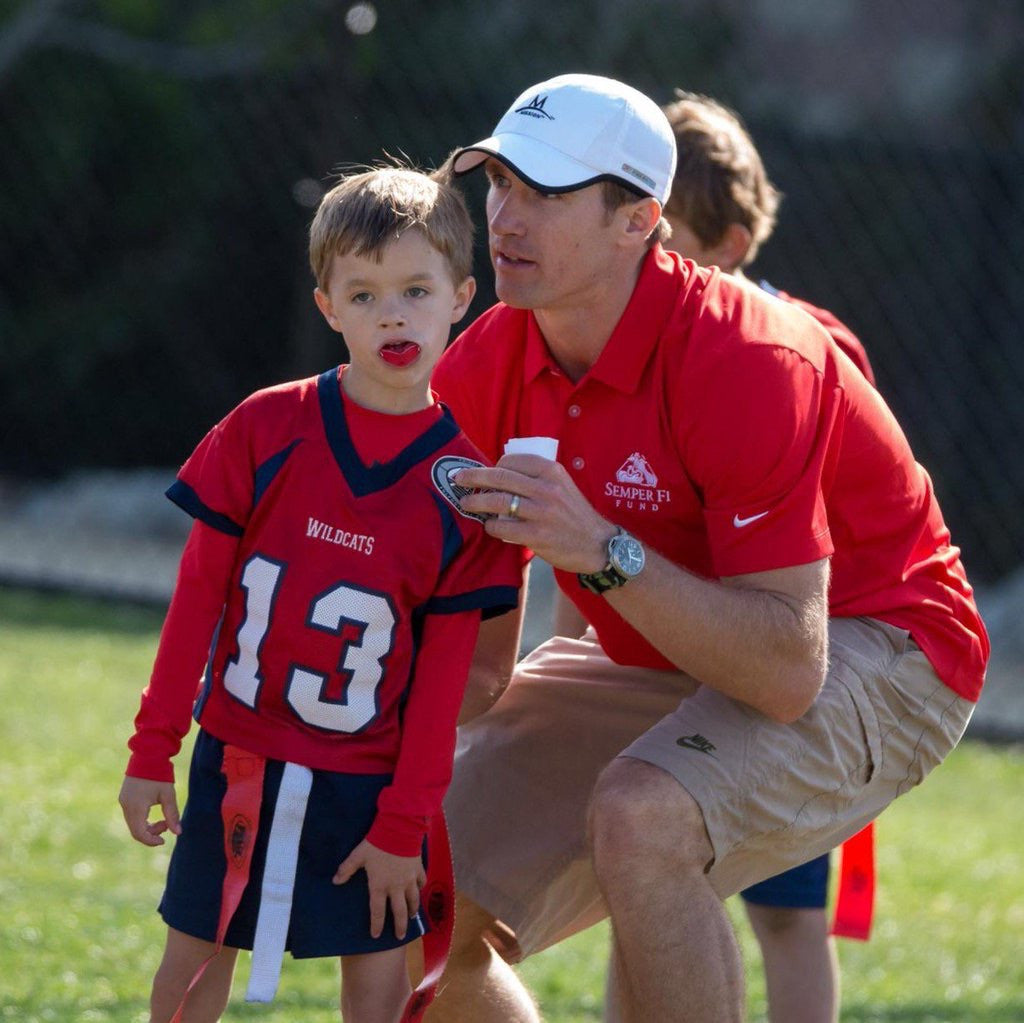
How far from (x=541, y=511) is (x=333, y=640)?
0.37 m

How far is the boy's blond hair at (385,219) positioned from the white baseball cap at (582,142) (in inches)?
Result: 11.7

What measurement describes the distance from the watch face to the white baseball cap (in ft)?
2.22

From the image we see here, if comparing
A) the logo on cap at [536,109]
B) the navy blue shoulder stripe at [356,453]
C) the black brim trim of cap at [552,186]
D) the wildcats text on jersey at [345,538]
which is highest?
the logo on cap at [536,109]

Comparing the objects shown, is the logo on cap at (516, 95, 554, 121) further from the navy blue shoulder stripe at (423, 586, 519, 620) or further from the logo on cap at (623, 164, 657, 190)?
the navy blue shoulder stripe at (423, 586, 519, 620)

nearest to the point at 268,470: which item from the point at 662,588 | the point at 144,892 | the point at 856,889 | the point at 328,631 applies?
the point at 328,631

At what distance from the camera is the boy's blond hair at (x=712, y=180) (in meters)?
3.96

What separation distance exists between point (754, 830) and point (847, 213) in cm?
715

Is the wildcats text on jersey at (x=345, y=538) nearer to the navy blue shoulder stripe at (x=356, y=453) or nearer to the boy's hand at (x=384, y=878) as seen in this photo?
the navy blue shoulder stripe at (x=356, y=453)

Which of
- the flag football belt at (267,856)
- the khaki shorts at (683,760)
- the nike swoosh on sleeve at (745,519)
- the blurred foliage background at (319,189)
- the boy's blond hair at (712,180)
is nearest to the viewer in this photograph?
the flag football belt at (267,856)

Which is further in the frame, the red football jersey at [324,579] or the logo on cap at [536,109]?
the logo on cap at [536,109]

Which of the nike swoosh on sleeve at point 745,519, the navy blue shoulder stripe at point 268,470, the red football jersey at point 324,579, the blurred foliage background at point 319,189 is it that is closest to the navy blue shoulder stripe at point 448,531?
the red football jersey at point 324,579

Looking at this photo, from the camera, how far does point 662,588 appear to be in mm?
2838

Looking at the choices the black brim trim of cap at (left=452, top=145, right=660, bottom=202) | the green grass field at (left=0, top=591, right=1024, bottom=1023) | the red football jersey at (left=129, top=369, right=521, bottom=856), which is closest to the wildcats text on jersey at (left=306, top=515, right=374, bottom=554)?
the red football jersey at (left=129, top=369, right=521, bottom=856)

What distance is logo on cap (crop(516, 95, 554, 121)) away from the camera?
318cm
